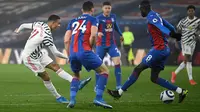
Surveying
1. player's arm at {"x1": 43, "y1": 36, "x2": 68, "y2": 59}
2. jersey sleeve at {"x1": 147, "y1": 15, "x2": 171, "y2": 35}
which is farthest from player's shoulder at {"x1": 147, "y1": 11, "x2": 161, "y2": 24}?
player's arm at {"x1": 43, "y1": 36, "x2": 68, "y2": 59}

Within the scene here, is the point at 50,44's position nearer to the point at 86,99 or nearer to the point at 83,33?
the point at 83,33

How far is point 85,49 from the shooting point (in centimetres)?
1209

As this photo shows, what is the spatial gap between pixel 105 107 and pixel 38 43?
8.13 feet

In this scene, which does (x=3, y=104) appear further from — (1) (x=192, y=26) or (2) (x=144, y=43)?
(2) (x=144, y=43)

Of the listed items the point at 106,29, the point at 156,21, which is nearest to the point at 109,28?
the point at 106,29

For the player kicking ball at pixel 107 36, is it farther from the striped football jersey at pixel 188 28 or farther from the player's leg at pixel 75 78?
the player's leg at pixel 75 78

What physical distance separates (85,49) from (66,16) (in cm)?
2492

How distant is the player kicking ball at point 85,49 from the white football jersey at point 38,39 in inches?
42.4

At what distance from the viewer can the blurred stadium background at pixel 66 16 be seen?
33.8 metres

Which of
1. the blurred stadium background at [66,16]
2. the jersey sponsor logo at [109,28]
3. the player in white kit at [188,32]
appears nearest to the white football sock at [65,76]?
the jersey sponsor logo at [109,28]

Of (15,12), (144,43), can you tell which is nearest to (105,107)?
(144,43)

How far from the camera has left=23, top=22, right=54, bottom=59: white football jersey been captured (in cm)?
1336

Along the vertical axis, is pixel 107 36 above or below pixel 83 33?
below

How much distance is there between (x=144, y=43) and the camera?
34.4 meters
